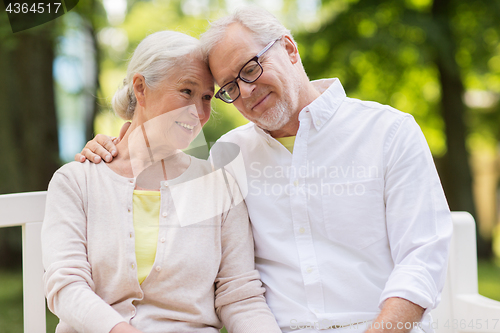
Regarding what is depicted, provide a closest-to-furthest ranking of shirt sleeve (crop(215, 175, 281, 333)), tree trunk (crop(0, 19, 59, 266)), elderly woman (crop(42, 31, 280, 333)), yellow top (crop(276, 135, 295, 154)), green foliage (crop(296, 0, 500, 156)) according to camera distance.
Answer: elderly woman (crop(42, 31, 280, 333)) < shirt sleeve (crop(215, 175, 281, 333)) < yellow top (crop(276, 135, 295, 154)) < tree trunk (crop(0, 19, 59, 266)) < green foliage (crop(296, 0, 500, 156))

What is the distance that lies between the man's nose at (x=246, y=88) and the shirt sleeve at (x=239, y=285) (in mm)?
446

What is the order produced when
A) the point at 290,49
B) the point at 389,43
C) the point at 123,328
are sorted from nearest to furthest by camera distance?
the point at 123,328 < the point at 290,49 < the point at 389,43

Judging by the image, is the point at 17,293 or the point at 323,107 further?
the point at 17,293

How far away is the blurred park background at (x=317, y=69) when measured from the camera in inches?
190

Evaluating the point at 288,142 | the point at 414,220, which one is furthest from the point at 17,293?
the point at 414,220

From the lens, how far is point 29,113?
482 cm

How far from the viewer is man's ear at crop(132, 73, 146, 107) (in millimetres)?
1850

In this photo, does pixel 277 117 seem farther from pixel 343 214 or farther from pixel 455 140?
pixel 455 140

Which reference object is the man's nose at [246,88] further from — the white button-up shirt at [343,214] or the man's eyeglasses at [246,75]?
the white button-up shirt at [343,214]

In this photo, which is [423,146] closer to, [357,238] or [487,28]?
[357,238]

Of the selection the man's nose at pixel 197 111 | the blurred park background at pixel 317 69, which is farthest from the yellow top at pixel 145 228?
the blurred park background at pixel 317 69

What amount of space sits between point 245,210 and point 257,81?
1.73 ft

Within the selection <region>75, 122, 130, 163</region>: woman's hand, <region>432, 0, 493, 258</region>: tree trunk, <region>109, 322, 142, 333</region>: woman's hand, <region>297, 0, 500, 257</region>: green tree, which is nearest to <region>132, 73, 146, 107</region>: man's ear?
<region>75, 122, 130, 163</region>: woman's hand

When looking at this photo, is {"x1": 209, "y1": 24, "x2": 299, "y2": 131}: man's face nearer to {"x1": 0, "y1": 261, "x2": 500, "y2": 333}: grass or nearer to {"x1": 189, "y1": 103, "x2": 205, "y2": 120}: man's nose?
{"x1": 189, "y1": 103, "x2": 205, "y2": 120}: man's nose
